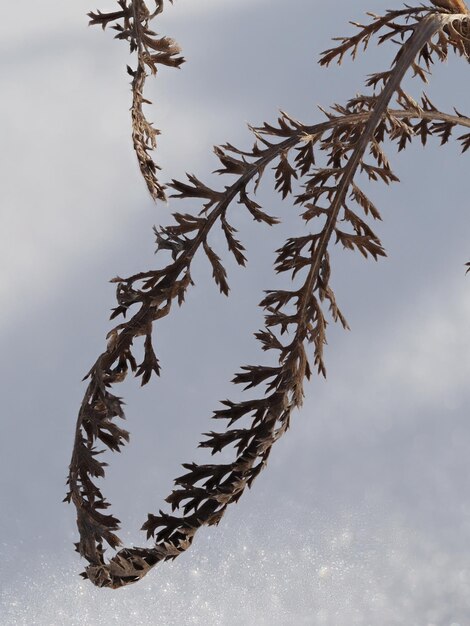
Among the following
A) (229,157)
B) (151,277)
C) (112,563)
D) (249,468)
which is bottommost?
(112,563)

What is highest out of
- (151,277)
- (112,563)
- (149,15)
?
(149,15)

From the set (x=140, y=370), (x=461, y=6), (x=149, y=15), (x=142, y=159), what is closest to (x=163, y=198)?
(x=142, y=159)

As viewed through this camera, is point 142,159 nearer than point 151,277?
No

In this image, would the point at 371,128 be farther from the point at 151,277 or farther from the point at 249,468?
the point at 249,468

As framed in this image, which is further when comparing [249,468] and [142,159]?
[142,159]

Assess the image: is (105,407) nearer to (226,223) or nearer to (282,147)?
(226,223)

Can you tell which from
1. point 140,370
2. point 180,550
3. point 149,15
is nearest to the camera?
point 180,550

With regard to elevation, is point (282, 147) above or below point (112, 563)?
above

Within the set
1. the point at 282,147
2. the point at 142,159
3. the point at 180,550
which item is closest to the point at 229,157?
the point at 282,147

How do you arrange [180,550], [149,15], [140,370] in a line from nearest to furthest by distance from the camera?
1. [180,550]
2. [140,370]
3. [149,15]
